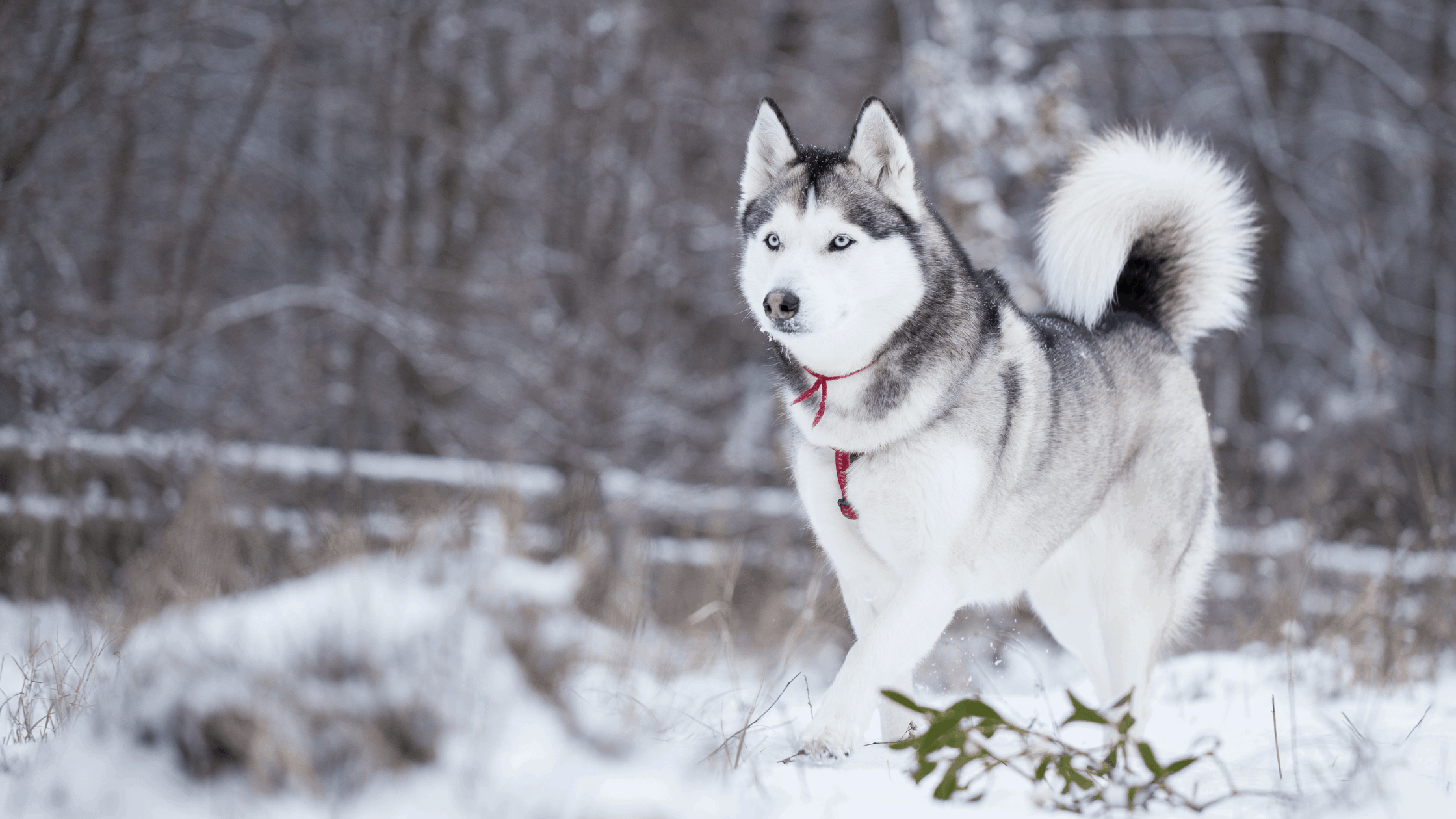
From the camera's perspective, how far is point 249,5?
9625 mm

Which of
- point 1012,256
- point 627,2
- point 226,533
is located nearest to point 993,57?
point 1012,256

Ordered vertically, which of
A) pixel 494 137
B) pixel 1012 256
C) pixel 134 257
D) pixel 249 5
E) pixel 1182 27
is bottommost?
pixel 134 257

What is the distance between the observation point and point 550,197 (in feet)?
29.8

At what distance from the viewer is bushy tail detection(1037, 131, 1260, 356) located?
3.06 metres

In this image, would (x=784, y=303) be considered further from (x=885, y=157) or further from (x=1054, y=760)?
(x=1054, y=760)

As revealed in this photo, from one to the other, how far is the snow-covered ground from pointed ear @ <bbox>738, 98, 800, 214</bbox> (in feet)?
4.89

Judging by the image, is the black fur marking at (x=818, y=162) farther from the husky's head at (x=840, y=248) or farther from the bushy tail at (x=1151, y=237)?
the bushy tail at (x=1151, y=237)

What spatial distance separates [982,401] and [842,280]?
0.54 metres

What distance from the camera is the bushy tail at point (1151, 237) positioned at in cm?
306

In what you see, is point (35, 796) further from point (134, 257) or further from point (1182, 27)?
point (1182, 27)

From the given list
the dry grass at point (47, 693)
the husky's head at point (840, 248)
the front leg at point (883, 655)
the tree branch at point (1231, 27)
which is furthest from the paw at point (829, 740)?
the tree branch at point (1231, 27)

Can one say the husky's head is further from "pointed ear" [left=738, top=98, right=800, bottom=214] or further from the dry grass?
the dry grass

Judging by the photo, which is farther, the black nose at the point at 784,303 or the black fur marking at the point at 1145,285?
the black fur marking at the point at 1145,285

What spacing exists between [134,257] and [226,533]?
5.87 meters
